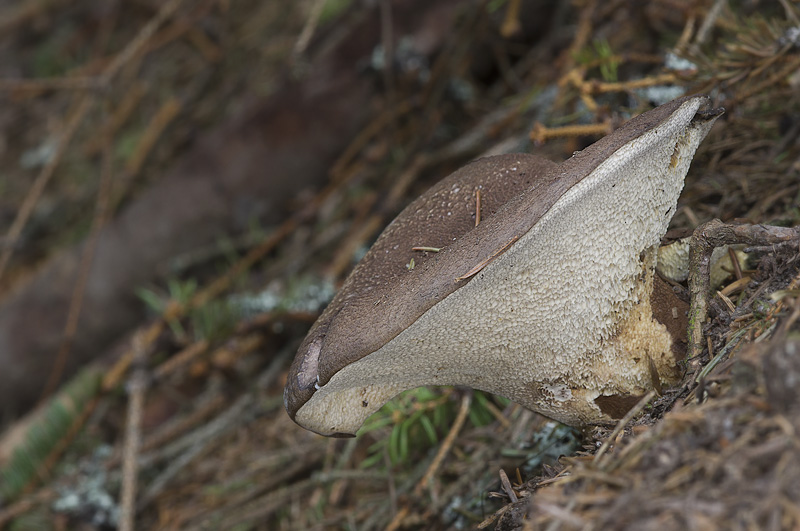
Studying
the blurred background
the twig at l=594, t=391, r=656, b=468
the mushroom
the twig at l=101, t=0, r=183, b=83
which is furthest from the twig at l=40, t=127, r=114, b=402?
the twig at l=594, t=391, r=656, b=468

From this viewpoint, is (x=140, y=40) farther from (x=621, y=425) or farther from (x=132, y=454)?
(x=621, y=425)

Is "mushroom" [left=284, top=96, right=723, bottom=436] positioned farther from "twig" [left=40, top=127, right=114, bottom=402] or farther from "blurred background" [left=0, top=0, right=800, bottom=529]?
"twig" [left=40, top=127, right=114, bottom=402]

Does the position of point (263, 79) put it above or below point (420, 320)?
above

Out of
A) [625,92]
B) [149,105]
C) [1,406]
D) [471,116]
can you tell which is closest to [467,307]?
[625,92]

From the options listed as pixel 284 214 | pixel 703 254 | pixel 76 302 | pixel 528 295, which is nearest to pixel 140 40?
pixel 284 214

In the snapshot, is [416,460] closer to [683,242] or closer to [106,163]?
[683,242]

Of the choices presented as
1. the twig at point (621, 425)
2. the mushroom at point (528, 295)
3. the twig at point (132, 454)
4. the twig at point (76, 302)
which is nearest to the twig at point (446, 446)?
the mushroom at point (528, 295)

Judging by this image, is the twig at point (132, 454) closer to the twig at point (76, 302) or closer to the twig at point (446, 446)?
the twig at point (76, 302)
